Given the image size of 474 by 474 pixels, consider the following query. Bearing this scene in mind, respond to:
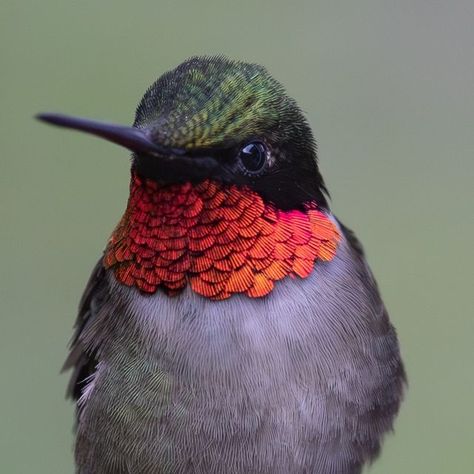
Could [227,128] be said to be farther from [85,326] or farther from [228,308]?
[85,326]

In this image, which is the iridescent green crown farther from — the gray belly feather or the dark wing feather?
the dark wing feather

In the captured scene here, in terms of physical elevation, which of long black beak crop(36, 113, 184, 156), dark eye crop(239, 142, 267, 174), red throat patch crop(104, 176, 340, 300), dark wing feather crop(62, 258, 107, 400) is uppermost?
dark eye crop(239, 142, 267, 174)

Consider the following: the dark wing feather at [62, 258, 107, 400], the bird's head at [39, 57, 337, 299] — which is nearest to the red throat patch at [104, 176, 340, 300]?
the bird's head at [39, 57, 337, 299]

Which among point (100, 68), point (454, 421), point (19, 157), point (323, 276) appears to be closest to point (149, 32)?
point (100, 68)

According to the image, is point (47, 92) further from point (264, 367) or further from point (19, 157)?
point (264, 367)

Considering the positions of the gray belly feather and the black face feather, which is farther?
the gray belly feather

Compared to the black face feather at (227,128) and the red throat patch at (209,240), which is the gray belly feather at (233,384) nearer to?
the red throat patch at (209,240)
